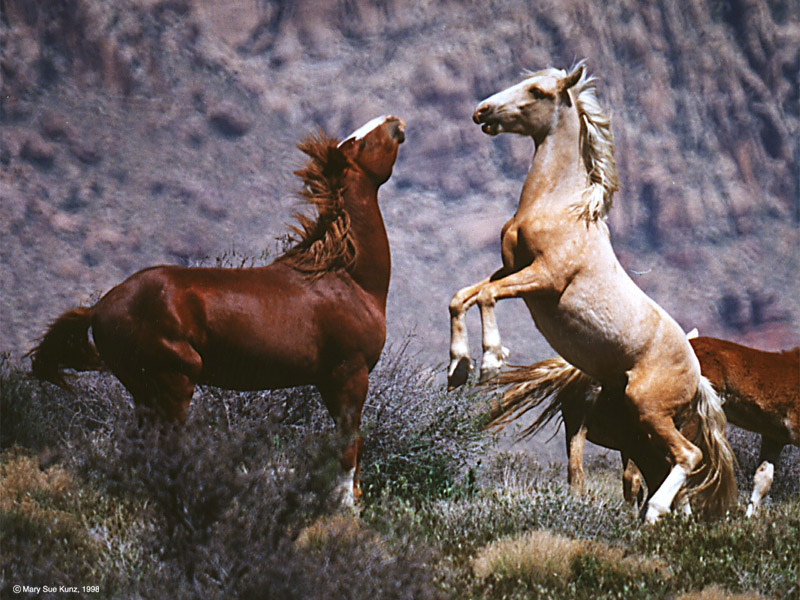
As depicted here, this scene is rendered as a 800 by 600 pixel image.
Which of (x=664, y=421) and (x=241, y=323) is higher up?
(x=241, y=323)

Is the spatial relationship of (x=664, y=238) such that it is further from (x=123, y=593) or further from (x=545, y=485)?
(x=123, y=593)

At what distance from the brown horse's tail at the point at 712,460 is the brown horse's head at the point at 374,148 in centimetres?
198

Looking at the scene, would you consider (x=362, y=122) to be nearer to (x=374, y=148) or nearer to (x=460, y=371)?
(x=374, y=148)

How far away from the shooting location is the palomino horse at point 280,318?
321 cm

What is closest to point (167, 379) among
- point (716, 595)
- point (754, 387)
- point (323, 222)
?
point (323, 222)

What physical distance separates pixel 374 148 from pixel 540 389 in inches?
66.3

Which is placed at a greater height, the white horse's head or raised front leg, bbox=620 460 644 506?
the white horse's head

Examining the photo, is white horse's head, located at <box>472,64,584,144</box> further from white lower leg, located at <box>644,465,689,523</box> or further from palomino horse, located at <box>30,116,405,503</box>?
white lower leg, located at <box>644,465,689,523</box>

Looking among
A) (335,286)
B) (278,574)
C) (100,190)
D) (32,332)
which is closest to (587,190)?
(335,286)

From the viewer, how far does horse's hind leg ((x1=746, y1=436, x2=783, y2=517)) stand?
16.4 feet

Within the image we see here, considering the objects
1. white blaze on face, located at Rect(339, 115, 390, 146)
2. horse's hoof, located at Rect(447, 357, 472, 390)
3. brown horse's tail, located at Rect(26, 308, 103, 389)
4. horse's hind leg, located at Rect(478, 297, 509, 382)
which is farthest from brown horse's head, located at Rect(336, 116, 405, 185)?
brown horse's tail, located at Rect(26, 308, 103, 389)

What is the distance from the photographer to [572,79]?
3.84 metres

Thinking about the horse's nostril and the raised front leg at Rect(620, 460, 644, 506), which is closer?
the horse's nostril

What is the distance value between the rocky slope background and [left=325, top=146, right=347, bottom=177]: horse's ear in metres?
7.14
